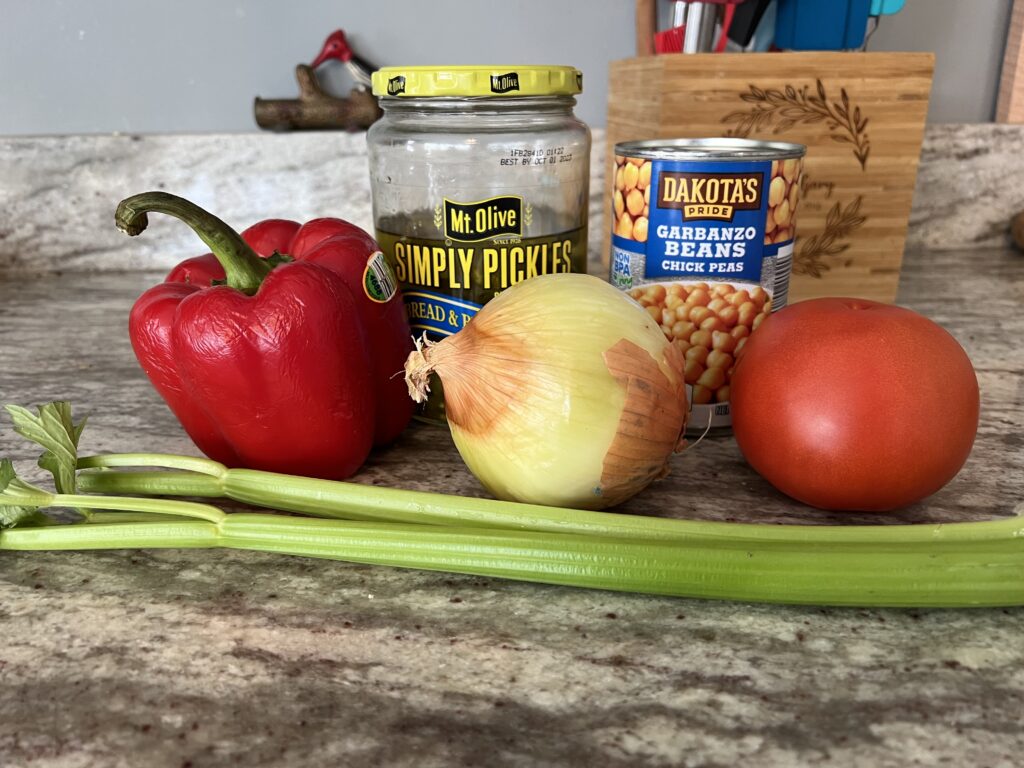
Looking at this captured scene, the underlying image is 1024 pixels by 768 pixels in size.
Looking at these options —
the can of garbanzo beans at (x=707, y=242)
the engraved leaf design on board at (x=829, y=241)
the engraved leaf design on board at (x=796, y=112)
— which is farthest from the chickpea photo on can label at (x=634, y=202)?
the engraved leaf design on board at (x=829, y=241)

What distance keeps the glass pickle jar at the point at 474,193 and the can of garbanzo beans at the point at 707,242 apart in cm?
6

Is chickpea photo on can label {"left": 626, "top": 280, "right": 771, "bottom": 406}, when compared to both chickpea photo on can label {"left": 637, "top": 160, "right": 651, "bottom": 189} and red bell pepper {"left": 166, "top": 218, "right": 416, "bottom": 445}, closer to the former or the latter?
chickpea photo on can label {"left": 637, "top": 160, "right": 651, "bottom": 189}

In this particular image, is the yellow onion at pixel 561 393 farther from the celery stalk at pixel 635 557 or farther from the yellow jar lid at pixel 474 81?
the yellow jar lid at pixel 474 81

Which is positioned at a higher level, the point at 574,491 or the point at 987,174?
the point at 987,174

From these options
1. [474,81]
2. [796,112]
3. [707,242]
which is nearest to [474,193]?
[474,81]

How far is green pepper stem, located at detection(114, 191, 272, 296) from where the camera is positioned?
26.1 inches

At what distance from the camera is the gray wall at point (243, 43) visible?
4.40 ft

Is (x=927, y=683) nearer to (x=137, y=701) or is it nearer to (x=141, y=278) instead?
(x=137, y=701)

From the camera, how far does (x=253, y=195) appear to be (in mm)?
1434

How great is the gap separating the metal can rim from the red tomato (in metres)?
0.16

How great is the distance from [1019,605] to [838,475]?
0.48 ft

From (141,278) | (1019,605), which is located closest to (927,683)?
(1019,605)

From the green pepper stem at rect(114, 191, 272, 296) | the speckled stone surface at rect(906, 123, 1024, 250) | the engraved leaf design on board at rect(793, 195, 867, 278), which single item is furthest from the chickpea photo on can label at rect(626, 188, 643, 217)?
the speckled stone surface at rect(906, 123, 1024, 250)

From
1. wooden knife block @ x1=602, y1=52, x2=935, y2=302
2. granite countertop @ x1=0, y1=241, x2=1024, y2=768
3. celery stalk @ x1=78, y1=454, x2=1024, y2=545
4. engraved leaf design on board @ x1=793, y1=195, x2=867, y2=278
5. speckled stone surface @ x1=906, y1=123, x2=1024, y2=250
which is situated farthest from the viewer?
speckled stone surface @ x1=906, y1=123, x2=1024, y2=250
